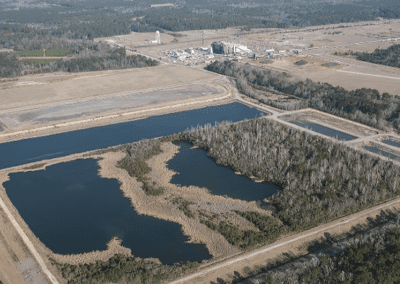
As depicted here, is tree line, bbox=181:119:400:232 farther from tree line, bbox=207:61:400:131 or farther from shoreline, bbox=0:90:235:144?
tree line, bbox=207:61:400:131

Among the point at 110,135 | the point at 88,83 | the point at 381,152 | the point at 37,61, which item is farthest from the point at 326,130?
the point at 37,61

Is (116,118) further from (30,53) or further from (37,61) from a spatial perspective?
(30,53)

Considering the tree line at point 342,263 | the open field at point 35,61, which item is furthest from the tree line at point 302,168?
the open field at point 35,61

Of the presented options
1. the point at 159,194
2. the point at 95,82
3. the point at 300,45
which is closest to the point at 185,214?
the point at 159,194

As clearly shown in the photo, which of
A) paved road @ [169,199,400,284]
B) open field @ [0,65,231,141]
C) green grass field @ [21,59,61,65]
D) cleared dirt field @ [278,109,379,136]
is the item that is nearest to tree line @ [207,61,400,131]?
cleared dirt field @ [278,109,379,136]

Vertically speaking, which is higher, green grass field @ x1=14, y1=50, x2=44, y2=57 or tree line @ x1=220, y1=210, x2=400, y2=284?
green grass field @ x1=14, y1=50, x2=44, y2=57

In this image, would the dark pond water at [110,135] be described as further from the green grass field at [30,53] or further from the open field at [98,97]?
the green grass field at [30,53]
